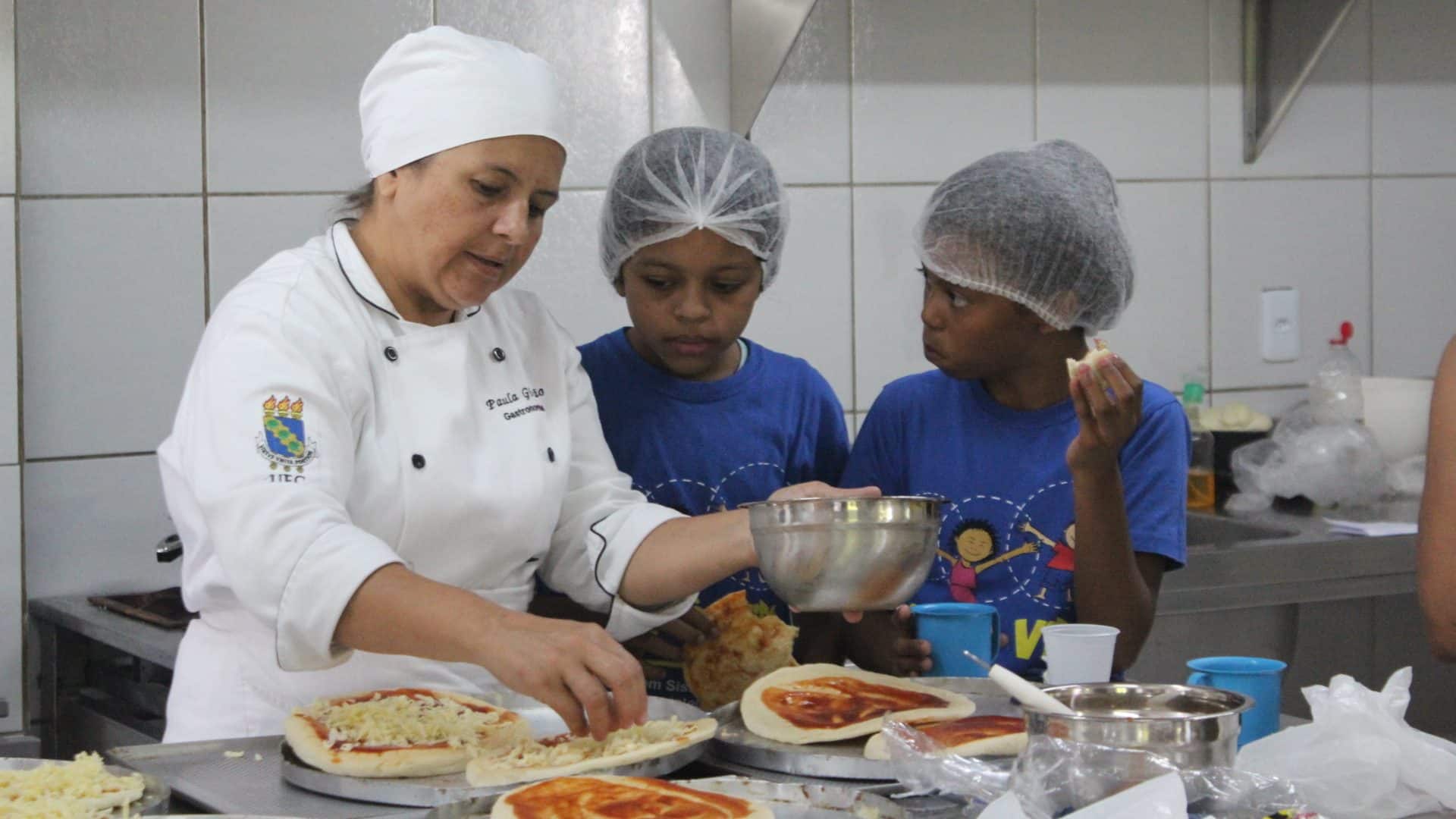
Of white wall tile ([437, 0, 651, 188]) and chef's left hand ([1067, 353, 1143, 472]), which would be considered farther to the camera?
white wall tile ([437, 0, 651, 188])

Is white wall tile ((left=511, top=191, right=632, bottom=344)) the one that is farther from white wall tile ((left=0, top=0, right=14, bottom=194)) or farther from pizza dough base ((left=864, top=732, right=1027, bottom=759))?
pizza dough base ((left=864, top=732, right=1027, bottom=759))

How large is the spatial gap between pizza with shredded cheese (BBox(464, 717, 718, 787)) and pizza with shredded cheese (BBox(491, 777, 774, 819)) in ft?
0.13

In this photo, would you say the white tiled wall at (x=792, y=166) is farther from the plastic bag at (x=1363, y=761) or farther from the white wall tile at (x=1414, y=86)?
the plastic bag at (x=1363, y=761)

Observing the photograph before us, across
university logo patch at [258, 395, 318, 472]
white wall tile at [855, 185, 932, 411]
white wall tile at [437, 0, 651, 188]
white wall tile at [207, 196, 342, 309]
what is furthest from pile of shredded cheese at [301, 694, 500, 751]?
white wall tile at [855, 185, 932, 411]

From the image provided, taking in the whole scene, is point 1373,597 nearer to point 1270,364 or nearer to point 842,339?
point 1270,364

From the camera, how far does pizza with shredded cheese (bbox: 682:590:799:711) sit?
1885 mm

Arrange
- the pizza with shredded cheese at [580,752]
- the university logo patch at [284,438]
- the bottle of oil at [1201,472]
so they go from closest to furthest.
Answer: the pizza with shredded cheese at [580,752] < the university logo patch at [284,438] < the bottle of oil at [1201,472]

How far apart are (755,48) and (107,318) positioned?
1.20 meters

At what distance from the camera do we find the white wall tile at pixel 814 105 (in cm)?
296

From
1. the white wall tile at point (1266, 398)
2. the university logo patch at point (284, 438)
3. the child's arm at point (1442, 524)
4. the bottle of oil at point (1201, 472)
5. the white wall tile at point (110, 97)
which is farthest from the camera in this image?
the white wall tile at point (1266, 398)

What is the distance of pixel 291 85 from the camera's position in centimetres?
260

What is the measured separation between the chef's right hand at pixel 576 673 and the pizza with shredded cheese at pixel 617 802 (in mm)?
54

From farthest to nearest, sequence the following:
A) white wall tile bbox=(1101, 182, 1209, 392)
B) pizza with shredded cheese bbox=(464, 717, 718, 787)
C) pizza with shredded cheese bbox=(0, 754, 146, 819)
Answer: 1. white wall tile bbox=(1101, 182, 1209, 392)
2. pizza with shredded cheese bbox=(464, 717, 718, 787)
3. pizza with shredded cheese bbox=(0, 754, 146, 819)

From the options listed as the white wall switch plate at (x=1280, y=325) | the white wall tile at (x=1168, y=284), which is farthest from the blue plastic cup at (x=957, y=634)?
the white wall switch plate at (x=1280, y=325)
